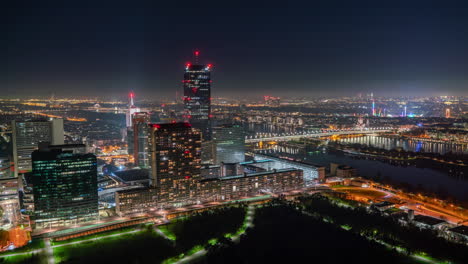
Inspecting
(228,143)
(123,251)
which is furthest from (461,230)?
(228,143)

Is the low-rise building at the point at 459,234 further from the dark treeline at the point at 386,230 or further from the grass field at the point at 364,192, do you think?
the grass field at the point at 364,192

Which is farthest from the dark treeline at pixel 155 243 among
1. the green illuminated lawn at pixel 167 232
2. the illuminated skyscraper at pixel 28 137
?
the illuminated skyscraper at pixel 28 137

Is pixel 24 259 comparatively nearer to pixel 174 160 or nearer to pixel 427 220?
pixel 174 160

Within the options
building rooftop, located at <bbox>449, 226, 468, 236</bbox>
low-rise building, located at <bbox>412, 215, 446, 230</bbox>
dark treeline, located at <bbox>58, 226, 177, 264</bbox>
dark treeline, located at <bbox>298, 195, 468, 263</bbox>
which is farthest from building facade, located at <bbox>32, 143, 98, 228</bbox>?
building rooftop, located at <bbox>449, 226, 468, 236</bbox>

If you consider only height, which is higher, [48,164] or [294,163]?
[48,164]

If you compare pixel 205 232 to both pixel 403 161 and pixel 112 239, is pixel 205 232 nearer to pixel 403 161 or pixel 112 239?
pixel 112 239

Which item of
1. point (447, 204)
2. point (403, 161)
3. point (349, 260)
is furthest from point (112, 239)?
point (403, 161)

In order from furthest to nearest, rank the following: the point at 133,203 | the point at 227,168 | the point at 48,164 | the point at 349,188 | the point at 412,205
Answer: the point at 227,168 → the point at 349,188 → the point at 412,205 → the point at 133,203 → the point at 48,164
